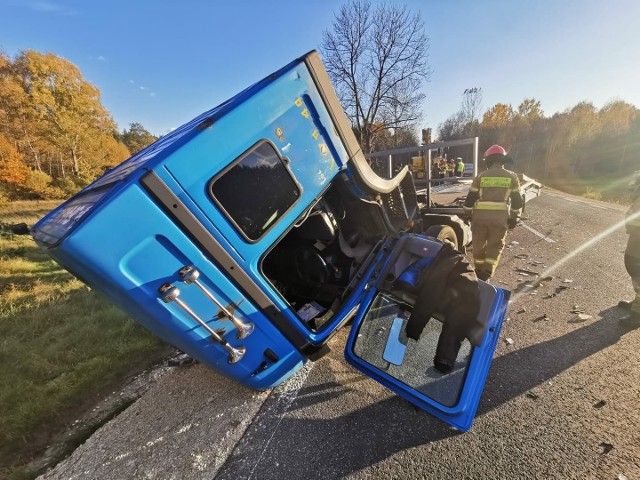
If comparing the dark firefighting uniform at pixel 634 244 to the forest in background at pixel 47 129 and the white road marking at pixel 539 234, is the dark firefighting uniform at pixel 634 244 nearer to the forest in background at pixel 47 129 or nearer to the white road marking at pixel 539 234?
the white road marking at pixel 539 234

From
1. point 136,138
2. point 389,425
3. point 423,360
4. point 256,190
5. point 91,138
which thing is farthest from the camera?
point 136,138

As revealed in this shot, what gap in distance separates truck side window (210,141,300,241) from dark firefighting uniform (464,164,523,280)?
3195mm

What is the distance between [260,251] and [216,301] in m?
0.43

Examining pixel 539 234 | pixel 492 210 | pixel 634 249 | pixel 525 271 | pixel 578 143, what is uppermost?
pixel 492 210

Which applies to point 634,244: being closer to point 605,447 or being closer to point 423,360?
point 605,447

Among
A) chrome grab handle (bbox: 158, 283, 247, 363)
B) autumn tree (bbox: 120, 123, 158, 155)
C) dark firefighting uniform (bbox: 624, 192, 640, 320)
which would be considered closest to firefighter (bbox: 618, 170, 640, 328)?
dark firefighting uniform (bbox: 624, 192, 640, 320)

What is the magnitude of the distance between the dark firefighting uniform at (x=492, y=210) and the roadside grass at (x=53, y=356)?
454 centimetres

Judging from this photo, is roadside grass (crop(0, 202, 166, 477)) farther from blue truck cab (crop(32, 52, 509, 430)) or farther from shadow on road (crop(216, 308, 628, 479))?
shadow on road (crop(216, 308, 628, 479))

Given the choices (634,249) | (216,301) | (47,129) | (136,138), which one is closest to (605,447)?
(634,249)

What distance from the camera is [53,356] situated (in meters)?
3.47

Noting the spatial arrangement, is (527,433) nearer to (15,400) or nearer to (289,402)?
(289,402)

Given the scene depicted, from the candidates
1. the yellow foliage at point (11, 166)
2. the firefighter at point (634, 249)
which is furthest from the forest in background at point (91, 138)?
the firefighter at point (634, 249)

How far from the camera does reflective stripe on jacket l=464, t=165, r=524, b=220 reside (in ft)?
13.1

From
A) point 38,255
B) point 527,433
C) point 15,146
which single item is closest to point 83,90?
point 15,146
